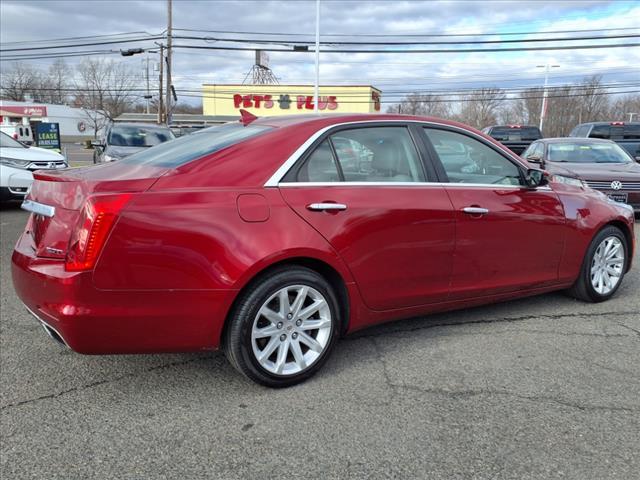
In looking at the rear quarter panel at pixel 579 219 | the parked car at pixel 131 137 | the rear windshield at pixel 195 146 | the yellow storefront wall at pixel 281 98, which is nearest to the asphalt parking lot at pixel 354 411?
the rear quarter panel at pixel 579 219

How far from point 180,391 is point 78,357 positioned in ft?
3.00

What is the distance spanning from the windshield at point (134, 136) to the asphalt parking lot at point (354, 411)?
8.80 meters

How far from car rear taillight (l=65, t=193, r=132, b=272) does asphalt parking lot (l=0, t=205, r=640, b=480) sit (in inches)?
33.2

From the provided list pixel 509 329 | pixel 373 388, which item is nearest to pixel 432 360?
pixel 373 388

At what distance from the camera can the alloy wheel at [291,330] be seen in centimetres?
312

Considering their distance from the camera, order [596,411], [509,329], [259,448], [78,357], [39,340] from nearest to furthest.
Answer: [259,448], [596,411], [78,357], [39,340], [509,329]

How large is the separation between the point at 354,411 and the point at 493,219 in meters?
1.79

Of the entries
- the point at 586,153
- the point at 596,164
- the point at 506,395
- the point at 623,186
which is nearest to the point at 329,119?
the point at 506,395

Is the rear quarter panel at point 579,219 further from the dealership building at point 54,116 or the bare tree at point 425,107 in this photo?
the dealership building at point 54,116

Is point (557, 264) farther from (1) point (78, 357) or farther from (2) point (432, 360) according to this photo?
(1) point (78, 357)

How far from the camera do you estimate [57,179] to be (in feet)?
10.3

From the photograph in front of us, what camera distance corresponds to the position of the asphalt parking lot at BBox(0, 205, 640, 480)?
8.21 feet

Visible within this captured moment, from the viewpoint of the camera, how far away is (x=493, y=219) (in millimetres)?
3934

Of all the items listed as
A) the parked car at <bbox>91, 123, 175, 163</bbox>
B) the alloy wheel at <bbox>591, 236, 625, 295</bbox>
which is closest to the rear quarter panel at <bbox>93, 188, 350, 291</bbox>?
the alloy wheel at <bbox>591, 236, 625, 295</bbox>
